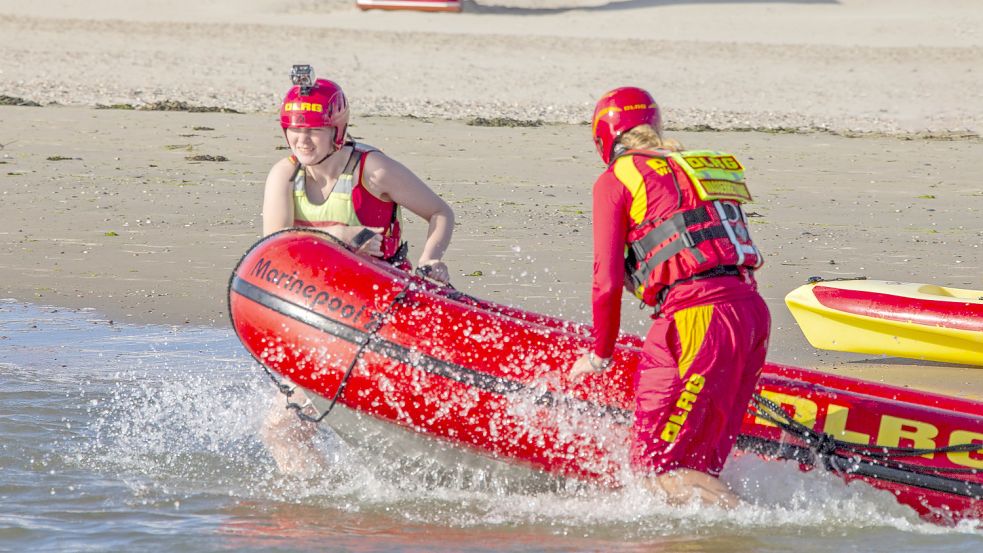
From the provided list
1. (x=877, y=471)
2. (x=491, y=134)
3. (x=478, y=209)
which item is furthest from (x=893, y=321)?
(x=491, y=134)

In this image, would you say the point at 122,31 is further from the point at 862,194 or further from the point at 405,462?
the point at 405,462

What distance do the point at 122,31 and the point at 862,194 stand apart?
39.8 feet

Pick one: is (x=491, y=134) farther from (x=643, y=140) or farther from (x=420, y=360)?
(x=643, y=140)

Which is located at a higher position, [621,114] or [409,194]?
[621,114]

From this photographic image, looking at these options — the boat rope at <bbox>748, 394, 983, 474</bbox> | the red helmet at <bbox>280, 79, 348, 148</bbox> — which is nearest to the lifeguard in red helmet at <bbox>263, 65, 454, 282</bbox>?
the red helmet at <bbox>280, 79, 348, 148</bbox>

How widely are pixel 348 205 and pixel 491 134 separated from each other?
304 inches

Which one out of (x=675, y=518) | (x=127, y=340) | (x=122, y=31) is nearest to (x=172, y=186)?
(x=127, y=340)

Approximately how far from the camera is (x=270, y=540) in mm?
4777

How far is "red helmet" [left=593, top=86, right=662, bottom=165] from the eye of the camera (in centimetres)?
437

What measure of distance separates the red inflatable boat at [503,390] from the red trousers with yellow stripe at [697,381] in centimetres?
32

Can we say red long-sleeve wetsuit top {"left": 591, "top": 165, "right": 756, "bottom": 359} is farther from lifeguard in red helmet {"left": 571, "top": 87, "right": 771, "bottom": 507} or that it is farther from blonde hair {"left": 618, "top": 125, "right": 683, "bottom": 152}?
blonde hair {"left": 618, "top": 125, "right": 683, "bottom": 152}

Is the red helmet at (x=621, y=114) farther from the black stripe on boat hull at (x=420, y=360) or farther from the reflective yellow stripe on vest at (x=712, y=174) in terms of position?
the black stripe on boat hull at (x=420, y=360)

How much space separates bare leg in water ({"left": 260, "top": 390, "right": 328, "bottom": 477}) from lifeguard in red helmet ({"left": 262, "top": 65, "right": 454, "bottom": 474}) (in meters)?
0.03

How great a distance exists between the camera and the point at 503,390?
15.4ft
